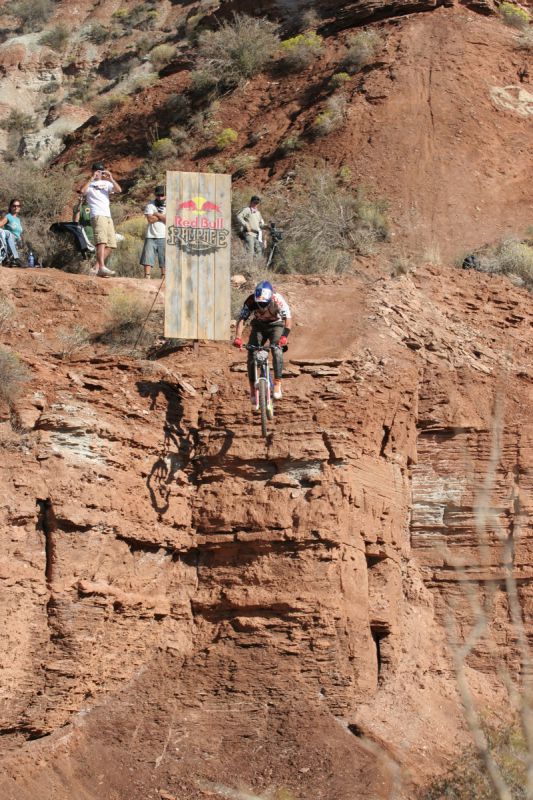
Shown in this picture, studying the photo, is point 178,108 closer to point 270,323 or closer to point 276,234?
point 276,234

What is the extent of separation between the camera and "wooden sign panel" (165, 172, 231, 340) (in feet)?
→ 63.2

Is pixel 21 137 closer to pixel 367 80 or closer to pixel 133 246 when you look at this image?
pixel 367 80

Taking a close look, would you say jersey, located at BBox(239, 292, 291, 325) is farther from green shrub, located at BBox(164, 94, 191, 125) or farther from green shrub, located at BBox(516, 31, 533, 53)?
green shrub, located at BBox(516, 31, 533, 53)

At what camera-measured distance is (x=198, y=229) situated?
64.0 feet

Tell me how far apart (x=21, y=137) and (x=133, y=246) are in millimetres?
20977

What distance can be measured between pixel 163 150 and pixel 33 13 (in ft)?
79.7

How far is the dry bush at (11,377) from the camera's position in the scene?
53.8ft

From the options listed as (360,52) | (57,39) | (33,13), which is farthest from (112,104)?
(33,13)

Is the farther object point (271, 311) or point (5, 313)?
point (5, 313)

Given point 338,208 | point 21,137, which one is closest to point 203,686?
point 338,208

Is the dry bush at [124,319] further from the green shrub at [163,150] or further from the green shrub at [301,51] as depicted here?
the green shrub at [301,51]

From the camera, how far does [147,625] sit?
1686 cm

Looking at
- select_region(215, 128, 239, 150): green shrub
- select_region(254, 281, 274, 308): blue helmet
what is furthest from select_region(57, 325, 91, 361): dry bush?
select_region(215, 128, 239, 150): green shrub

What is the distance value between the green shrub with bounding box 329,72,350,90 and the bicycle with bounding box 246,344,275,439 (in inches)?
602
